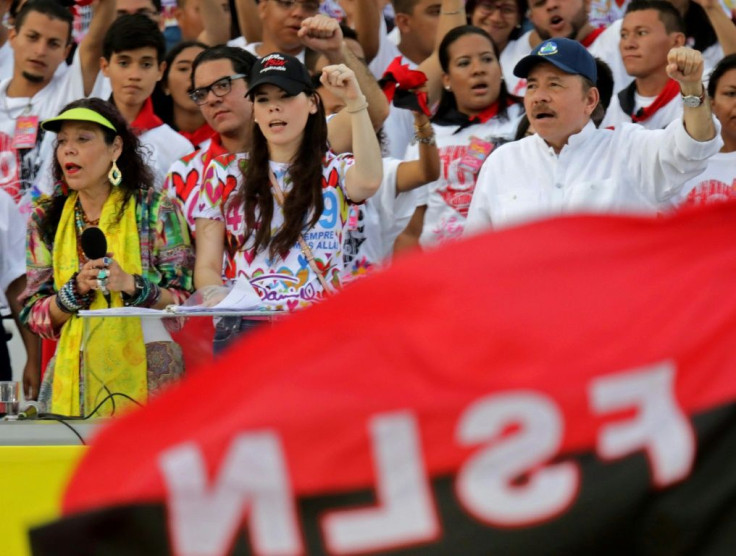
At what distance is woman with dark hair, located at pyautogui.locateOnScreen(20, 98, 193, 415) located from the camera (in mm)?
5344

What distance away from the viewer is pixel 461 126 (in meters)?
6.79

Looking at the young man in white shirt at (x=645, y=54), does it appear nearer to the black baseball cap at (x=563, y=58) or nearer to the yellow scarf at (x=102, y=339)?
the black baseball cap at (x=563, y=58)

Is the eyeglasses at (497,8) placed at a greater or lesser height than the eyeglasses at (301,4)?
lesser

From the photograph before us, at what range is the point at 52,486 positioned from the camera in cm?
464

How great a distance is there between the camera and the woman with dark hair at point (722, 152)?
21.0 ft

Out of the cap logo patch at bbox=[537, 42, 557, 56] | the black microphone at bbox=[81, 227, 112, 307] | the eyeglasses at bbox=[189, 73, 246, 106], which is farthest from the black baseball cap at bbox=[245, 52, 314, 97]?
the cap logo patch at bbox=[537, 42, 557, 56]

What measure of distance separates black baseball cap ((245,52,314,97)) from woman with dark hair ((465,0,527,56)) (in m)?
2.26

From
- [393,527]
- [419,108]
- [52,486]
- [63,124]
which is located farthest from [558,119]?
[393,527]

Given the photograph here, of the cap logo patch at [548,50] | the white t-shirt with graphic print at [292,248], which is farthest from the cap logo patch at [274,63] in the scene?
the cap logo patch at [548,50]

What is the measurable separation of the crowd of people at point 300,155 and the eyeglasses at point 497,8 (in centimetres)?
34

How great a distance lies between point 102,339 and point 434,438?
2918 mm

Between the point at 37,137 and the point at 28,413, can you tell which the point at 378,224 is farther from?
the point at 37,137

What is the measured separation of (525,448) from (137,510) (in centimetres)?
60

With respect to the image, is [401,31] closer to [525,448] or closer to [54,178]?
[54,178]
